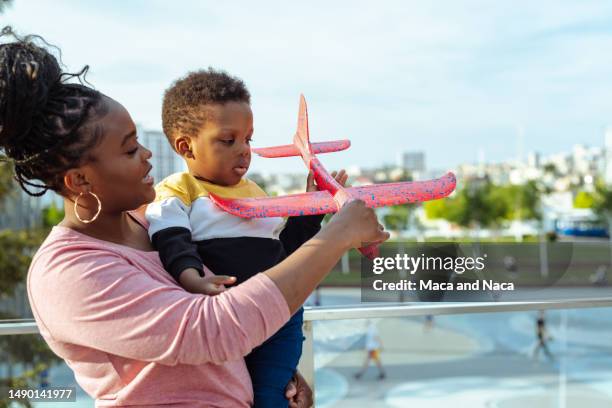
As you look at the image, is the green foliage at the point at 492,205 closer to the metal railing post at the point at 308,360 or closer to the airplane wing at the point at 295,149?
the metal railing post at the point at 308,360

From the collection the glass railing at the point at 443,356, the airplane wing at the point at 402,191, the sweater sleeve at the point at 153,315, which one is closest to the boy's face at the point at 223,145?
the airplane wing at the point at 402,191

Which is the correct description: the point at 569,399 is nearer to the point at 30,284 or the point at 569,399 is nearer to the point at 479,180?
the point at 30,284

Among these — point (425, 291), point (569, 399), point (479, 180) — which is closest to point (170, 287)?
point (425, 291)

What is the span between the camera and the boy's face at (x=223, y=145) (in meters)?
1.08

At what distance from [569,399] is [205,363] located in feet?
7.56

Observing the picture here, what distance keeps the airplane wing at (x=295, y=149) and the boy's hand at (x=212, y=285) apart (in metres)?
0.40

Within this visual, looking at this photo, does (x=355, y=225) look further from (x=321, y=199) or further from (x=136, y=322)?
(x=136, y=322)

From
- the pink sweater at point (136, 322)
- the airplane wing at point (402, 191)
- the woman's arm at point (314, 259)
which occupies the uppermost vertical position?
the airplane wing at point (402, 191)

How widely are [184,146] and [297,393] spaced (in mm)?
444

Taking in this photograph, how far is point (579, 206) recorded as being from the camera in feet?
137

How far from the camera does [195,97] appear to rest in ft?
3.57

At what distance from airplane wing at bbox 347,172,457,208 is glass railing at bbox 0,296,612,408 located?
710mm

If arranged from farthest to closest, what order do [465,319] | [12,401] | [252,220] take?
[465,319] → [12,401] → [252,220]

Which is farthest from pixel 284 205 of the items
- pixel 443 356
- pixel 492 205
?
pixel 492 205
